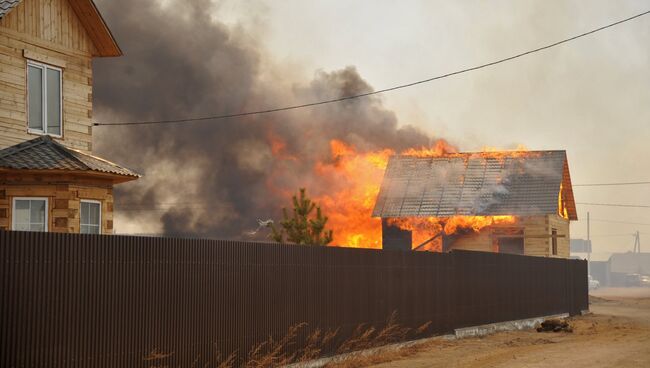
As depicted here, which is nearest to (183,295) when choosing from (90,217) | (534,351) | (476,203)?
(90,217)

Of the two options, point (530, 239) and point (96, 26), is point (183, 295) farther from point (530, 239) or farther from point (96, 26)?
point (530, 239)

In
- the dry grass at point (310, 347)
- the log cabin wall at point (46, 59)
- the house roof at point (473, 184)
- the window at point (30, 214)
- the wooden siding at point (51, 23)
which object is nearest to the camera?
the dry grass at point (310, 347)

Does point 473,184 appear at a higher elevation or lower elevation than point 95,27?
lower

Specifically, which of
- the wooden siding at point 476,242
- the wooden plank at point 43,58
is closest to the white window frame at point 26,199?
the wooden plank at point 43,58

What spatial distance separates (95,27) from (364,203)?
29.5m

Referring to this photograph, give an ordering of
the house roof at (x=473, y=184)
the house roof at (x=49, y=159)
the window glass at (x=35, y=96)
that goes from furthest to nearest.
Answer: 1. the house roof at (x=473, y=184)
2. the window glass at (x=35, y=96)
3. the house roof at (x=49, y=159)

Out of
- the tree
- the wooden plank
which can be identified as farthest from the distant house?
the tree

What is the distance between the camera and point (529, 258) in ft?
108

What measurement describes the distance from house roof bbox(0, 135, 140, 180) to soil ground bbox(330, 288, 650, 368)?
22.9ft

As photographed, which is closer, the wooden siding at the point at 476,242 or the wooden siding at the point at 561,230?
the wooden siding at the point at 476,242

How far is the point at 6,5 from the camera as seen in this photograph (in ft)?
64.7

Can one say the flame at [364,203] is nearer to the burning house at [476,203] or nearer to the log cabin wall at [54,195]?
the burning house at [476,203]

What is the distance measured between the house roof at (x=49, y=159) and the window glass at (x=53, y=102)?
815mm

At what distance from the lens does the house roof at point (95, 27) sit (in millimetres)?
21844
